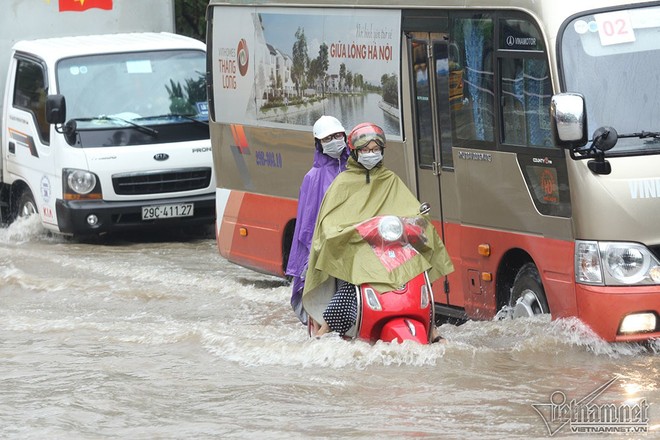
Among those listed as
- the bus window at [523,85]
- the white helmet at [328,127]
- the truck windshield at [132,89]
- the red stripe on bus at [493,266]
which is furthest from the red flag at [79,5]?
the bus window at [523,85]

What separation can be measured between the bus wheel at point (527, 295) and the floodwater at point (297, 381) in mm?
131

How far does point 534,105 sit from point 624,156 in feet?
2.50

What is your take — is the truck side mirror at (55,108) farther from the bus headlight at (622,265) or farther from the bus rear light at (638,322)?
the bus rear light at (638,322)

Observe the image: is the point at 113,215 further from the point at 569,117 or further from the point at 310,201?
the point at 569,117

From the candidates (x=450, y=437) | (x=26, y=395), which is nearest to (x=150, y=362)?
(x=26, y=395)

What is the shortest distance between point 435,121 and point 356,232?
1.83 meters

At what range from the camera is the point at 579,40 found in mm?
9055

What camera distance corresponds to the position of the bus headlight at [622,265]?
879cm

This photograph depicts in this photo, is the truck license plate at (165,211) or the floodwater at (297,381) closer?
the floodwater at (297,381)

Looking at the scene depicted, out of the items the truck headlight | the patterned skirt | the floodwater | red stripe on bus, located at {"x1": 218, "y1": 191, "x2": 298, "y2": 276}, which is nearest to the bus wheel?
the floodwater

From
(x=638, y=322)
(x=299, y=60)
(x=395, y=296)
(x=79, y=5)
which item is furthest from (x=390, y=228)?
(x=79, y=5)

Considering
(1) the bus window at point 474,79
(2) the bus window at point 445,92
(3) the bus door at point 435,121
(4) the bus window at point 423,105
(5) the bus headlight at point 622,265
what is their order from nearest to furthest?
(5) the bus headlight at point 622,265
(1) the bus window at point 474,79
(2) the bus window at point 445,92
(3) the bus door at point 435,121
(4) the bus window at point 423,105

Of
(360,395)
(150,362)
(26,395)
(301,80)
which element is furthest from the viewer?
(301,80)

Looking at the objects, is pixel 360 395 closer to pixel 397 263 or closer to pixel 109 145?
pixel 397 263
